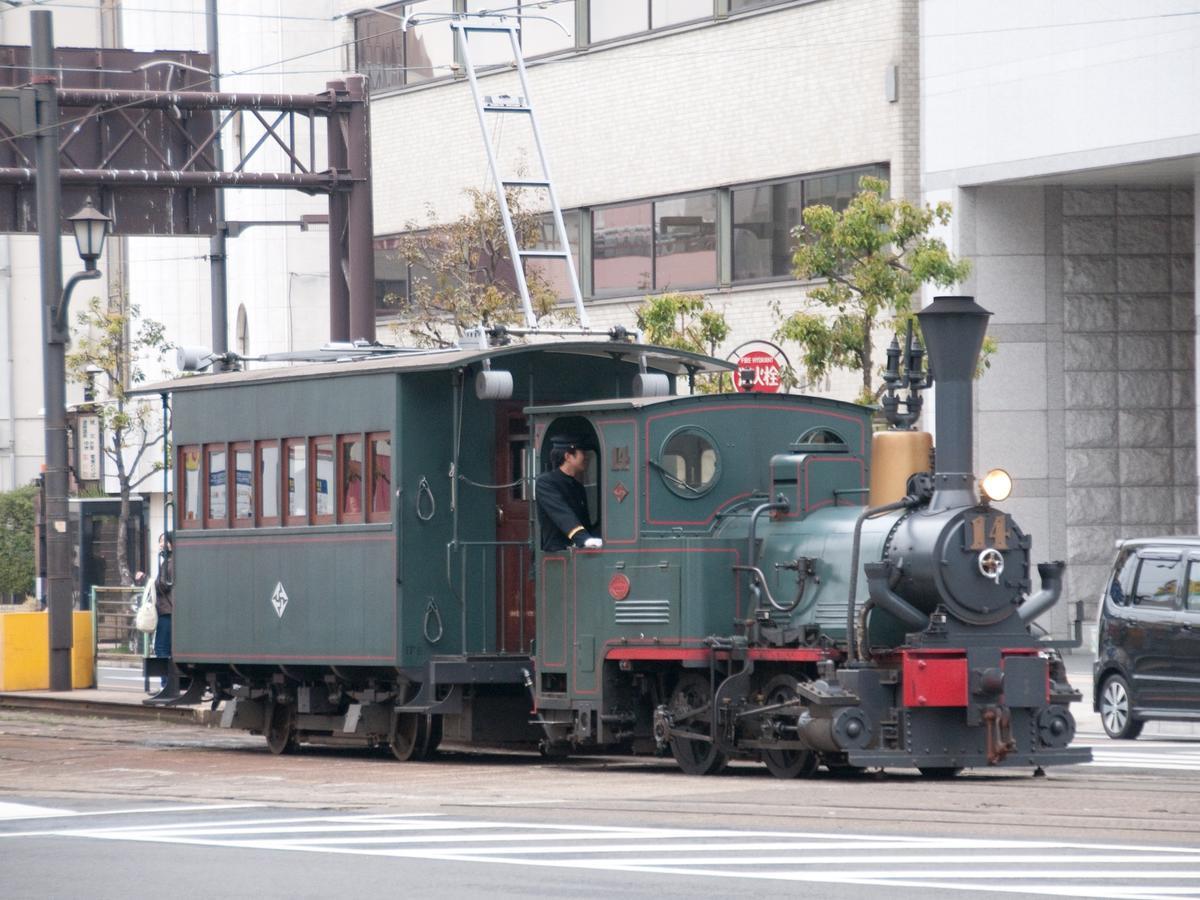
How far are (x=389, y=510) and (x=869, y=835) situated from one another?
6.89 meters

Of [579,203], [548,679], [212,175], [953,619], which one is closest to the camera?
[953,619]

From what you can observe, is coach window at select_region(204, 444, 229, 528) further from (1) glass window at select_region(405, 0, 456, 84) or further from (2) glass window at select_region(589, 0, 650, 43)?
(1) glass window at select_region(405, 0, 456, 84)

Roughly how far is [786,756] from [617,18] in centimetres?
2110

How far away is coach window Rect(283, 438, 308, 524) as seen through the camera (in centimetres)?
1900

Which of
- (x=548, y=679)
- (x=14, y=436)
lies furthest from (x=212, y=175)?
(x=14, y=436)

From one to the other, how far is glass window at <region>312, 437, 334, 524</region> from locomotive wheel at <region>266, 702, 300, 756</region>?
6.41 feet

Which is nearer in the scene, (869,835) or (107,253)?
(869,835)

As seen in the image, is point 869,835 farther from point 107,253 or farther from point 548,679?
point 107,253

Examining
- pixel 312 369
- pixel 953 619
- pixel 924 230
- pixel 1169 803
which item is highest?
pixel 924 230

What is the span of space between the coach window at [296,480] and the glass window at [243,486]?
1.95 ft

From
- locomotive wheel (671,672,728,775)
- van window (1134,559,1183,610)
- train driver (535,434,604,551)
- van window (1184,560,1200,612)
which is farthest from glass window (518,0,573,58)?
locomotive wheel (671,672,728,775)

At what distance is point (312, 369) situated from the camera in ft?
62.8

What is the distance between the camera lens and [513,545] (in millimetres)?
18047

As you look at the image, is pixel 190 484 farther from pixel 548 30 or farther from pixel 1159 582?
pixel 548 30
